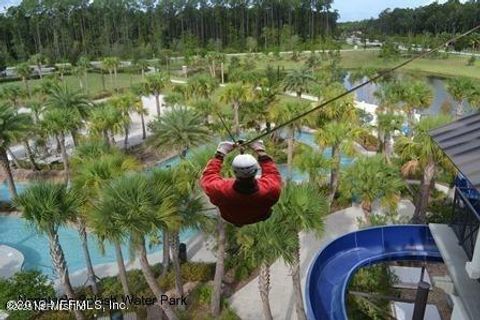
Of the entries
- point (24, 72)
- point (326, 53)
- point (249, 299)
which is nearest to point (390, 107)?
point (249, 299)

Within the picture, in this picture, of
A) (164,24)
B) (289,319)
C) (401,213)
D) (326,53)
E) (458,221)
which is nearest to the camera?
(458,221)

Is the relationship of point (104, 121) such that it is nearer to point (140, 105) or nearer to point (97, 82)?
point (140, 105)

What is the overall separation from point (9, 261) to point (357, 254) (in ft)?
48.4

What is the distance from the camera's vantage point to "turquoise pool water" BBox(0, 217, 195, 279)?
62.2 feet

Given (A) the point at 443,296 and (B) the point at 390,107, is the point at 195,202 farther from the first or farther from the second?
(B) the point at 390,107

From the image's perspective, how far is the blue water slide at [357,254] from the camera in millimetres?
12312

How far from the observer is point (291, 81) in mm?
37750

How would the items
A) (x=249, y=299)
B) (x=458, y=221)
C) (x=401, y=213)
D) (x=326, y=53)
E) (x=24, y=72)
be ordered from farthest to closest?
(x=326, y=53), (x=24, y=72), (x=401, y=213), (x=249, y=299), (x=458, y=221)

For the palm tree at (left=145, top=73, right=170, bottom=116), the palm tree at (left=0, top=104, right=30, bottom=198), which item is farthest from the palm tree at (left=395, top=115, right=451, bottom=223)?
the palm tree at (left=145, top=73, right=170, bottom=116)

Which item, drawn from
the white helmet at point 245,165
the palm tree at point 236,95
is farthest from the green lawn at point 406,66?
the white helmet at point 245,165

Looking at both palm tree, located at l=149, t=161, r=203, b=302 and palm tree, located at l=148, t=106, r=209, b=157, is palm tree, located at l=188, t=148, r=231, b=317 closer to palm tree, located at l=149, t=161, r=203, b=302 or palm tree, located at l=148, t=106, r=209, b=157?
palm tree, located at l=149, t=161, r=203, b=302

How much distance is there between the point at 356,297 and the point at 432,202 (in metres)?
9.25

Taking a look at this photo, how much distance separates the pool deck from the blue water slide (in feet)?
41.8

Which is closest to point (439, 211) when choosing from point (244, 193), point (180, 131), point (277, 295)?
point (277, 295)
